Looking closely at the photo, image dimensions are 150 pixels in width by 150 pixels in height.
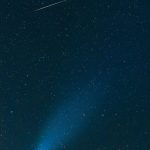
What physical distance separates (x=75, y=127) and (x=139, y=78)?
24cm

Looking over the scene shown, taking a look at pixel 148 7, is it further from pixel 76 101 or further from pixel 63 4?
pixel 76 101

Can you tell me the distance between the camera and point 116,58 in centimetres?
167

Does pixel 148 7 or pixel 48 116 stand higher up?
pixel 148 7

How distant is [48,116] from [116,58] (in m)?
0.27

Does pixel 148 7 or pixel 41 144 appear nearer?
pixel 148 7

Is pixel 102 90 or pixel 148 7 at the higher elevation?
pixel 148 7

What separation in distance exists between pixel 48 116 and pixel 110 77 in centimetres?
22

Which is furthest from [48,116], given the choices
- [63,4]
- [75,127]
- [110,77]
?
[63,4]

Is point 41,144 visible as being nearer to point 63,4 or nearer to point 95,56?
point 95,56

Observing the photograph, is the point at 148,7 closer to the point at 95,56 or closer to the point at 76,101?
the point at 95,56

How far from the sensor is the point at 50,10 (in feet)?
5.40

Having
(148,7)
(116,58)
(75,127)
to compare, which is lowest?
(75,127)

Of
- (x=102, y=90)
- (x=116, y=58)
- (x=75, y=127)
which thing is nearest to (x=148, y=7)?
(x=116, y=58)

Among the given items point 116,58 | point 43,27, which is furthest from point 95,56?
point 43,27
